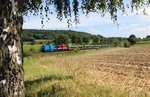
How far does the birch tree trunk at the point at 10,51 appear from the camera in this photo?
20.4 ft

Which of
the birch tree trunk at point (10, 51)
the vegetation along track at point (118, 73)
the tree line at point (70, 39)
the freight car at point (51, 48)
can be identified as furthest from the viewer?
the tree line at point (70, 39)

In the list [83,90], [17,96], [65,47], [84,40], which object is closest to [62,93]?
[83,90]

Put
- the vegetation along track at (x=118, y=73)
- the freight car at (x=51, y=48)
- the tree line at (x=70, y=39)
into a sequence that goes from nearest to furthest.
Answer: the vegetation along track at (x=118, y=73) < the freight car at (x=51, y=48) < the tree line at (x=70, y=39)

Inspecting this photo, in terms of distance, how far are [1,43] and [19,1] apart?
0.83m

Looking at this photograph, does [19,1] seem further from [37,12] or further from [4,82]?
[37,12]

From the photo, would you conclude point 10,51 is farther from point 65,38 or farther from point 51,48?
point 65,38

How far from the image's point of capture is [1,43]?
6.20m

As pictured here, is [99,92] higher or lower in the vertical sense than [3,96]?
lower

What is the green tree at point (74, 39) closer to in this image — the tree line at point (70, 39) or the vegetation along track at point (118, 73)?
the tree line at point (70, 39)

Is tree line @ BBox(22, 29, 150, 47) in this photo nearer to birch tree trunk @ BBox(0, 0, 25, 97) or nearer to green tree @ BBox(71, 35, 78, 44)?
green tree @ BBox(71, 35, 78, 44)

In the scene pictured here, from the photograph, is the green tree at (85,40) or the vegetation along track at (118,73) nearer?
the vegetation along track at (118,73)

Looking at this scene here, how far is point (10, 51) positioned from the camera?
6.27 metres

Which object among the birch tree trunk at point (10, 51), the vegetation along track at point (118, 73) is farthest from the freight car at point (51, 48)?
the birch tree trunk at point (10, 51)

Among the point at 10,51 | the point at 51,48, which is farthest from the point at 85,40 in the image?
the point at 10,51
